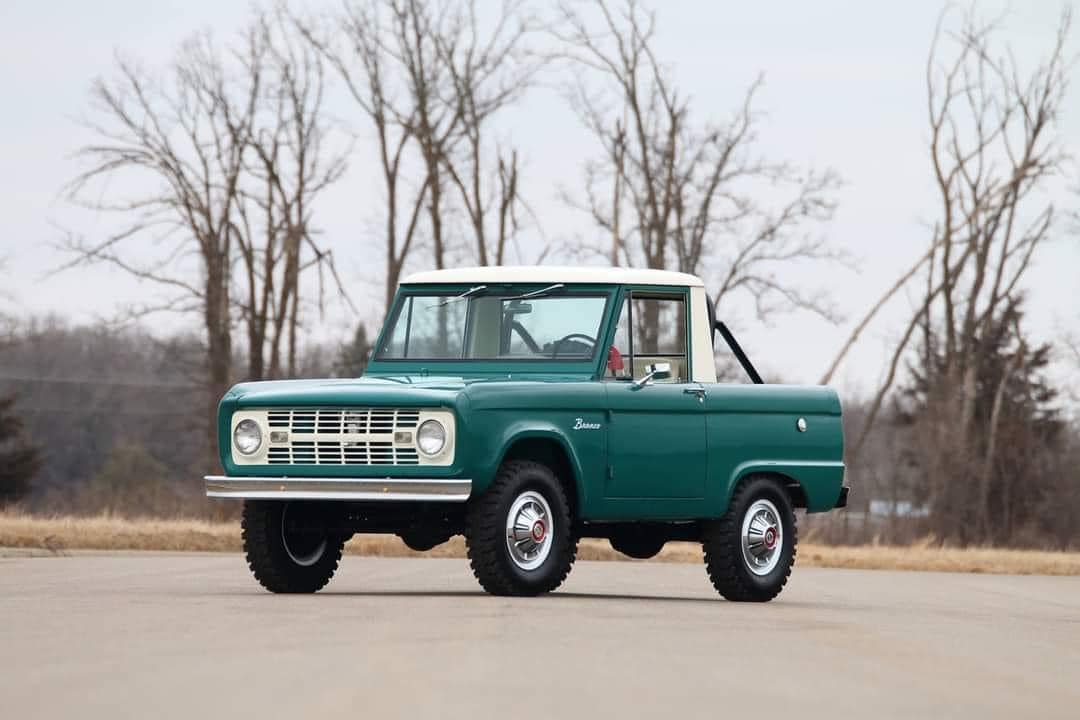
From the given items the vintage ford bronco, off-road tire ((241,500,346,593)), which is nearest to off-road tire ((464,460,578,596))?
the vintage ford bronco

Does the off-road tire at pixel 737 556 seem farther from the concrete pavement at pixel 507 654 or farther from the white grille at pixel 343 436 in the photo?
the white grille at pixel 343 436

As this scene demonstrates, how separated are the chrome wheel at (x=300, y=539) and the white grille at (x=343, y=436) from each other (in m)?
0.73

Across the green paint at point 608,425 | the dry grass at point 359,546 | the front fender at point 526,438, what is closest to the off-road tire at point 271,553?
the green paint at point 608,425

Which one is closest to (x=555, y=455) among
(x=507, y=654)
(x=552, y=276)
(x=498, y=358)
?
(x=498, y=358)

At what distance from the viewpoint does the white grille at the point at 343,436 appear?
1555 cm

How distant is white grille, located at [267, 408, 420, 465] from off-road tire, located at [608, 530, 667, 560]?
2988mm

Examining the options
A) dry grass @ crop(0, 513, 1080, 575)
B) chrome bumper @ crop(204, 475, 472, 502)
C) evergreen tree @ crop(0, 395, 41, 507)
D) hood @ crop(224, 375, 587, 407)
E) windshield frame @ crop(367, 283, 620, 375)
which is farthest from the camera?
evergreen tree @ crop(0, 395, 41, 507)

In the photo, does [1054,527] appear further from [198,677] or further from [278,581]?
[198,677]

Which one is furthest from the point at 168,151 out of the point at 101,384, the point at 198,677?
the point at 101,384

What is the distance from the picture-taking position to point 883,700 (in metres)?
9.20

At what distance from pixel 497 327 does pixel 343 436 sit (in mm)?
2151

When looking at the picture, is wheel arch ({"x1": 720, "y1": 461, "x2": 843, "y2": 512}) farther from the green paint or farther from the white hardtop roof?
the white hardtop roof

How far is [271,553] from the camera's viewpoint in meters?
16.7

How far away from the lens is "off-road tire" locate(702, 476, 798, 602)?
17.5 m
